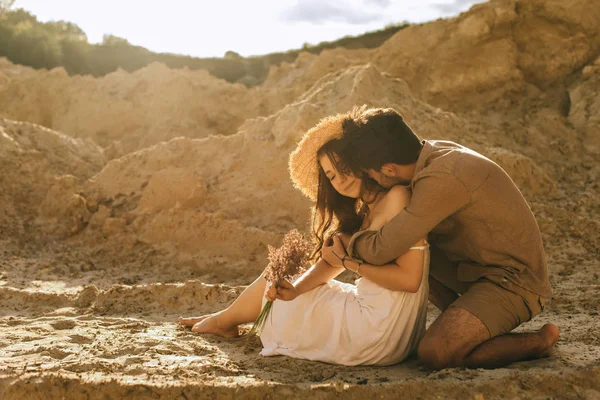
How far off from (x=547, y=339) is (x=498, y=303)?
0.26 m

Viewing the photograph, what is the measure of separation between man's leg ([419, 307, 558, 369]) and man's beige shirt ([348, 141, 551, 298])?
0.25 meters

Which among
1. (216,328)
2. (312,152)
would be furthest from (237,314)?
(312,152)

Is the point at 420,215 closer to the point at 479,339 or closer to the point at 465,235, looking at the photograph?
the point at 465,235

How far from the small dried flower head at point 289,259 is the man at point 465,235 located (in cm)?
28

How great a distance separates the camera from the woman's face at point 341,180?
9.66 feet

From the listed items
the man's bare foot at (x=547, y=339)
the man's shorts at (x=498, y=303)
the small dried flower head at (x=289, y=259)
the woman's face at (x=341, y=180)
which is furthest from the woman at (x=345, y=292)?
the man's bare foot at (x=547, y=339)

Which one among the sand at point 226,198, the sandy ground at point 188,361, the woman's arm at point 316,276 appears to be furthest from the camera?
the woman's arm at point 316,276

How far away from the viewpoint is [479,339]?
9.23ft

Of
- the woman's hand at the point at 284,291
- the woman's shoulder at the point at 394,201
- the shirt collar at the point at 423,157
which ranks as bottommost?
the woman's hand at the point at 284,291

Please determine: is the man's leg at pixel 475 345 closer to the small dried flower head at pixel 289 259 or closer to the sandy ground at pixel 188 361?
the sandy ground at pixel 188 361

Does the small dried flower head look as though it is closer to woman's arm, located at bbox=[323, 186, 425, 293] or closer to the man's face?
woman's arm, located at bbox=[323, 186, 425, 293]

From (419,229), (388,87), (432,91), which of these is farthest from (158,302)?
(432,91)

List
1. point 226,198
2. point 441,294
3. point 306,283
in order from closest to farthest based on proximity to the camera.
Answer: point 306,283 < point 441,294 < point 226,198

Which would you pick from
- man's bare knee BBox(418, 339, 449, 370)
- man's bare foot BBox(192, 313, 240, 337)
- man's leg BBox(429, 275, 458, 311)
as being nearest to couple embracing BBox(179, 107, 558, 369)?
man's bare knee BBox(418, 339, 449, 370)
